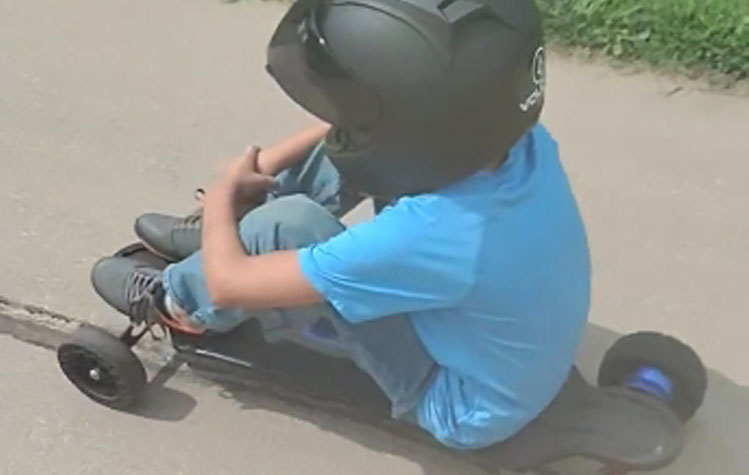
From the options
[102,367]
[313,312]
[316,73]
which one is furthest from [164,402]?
[316,73]

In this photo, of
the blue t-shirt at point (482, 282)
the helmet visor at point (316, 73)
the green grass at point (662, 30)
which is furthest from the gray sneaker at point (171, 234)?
the green grass at point (662, 30)

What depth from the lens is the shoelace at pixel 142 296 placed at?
2.74m

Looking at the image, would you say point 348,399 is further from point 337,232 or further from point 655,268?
point 655,268

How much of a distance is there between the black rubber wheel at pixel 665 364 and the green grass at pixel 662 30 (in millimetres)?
1202

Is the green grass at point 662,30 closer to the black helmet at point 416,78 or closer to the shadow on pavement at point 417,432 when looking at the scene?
the shadow on pavement at point 417,432

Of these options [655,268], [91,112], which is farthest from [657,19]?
[91,112]

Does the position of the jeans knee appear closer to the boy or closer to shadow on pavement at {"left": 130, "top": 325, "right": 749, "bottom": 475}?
the boy

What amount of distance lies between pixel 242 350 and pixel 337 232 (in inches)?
16.8

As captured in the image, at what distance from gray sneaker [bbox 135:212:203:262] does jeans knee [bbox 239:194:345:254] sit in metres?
0.30

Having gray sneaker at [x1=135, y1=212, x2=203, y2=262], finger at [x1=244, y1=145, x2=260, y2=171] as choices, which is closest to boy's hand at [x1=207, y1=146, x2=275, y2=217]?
finger at [x1=244, y1=145, x2=260, y2=171]

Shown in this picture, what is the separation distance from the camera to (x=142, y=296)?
2.75 m

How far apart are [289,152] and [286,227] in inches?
10.0

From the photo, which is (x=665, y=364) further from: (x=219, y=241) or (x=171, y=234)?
(x=171, y=234)

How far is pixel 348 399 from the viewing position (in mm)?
2676
